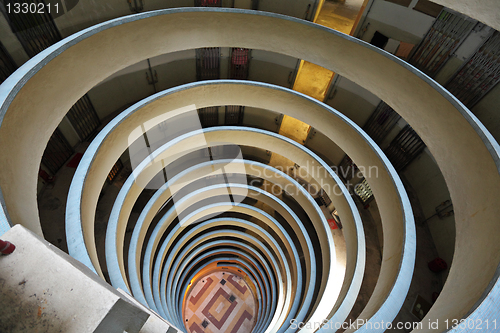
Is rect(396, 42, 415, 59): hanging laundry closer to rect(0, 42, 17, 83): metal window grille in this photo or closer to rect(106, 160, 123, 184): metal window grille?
rect(0, 42, 17, 83): metal window grille

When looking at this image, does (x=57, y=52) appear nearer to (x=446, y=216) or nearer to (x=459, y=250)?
(x=459, y=250)

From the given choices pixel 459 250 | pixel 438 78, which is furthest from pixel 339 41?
pixel 459 250

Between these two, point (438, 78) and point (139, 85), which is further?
point (139, 85)

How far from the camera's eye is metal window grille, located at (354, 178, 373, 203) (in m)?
13.4

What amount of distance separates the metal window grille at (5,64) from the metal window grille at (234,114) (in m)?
9.84

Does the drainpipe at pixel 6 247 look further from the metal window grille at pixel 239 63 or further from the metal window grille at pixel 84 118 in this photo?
the metal window grille at pixel 239 63

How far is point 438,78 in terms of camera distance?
9.70 m

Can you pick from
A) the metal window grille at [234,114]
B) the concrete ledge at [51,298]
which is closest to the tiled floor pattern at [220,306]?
A: the metal window grille at [234,114]

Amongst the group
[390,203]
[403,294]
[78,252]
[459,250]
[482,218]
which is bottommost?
[78,252]

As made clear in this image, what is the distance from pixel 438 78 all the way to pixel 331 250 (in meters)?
8.58

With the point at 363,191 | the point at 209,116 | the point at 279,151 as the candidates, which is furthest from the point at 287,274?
the point at 209,116

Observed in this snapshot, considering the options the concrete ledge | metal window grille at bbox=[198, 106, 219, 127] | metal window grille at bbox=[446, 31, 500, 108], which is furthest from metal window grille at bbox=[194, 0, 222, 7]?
the concrete ledge

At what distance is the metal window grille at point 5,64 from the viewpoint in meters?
7.60

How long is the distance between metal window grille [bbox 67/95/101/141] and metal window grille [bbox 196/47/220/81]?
17.0ft
